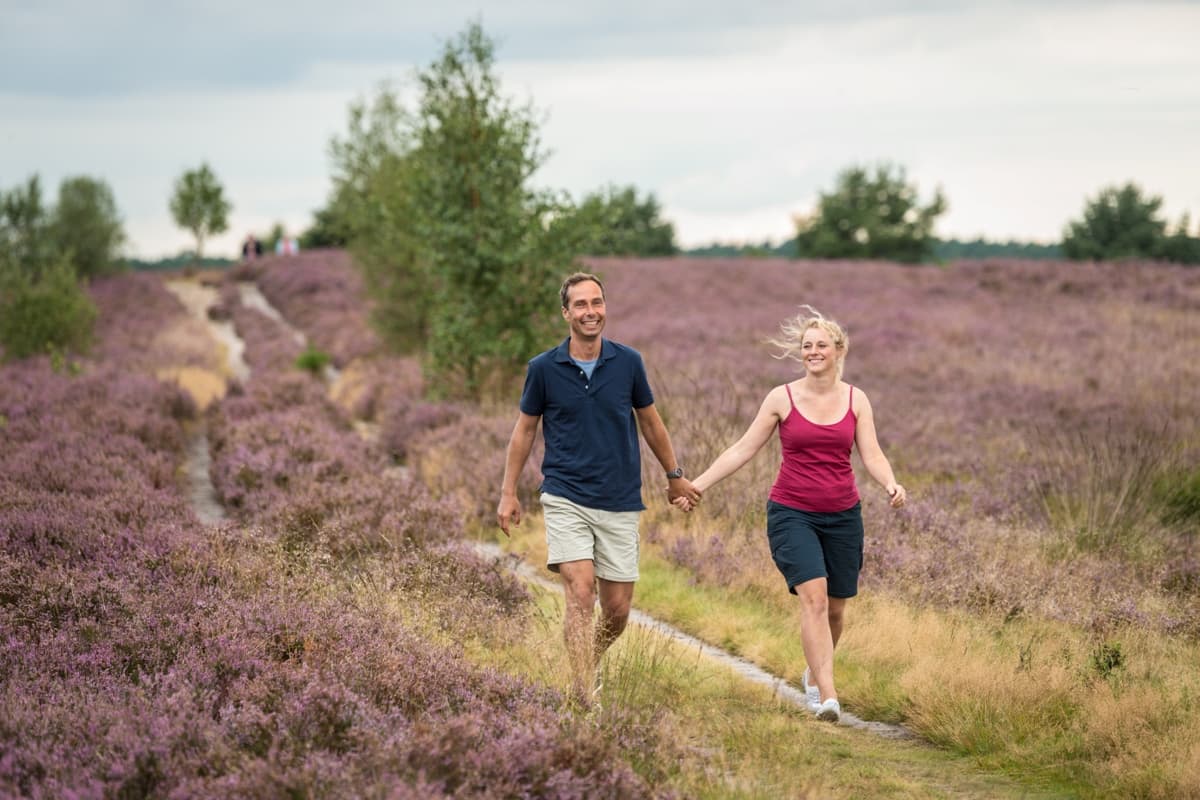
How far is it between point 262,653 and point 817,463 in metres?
3.05

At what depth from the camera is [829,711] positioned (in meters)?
5.94

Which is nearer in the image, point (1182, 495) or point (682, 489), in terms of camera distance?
point (682, 489)

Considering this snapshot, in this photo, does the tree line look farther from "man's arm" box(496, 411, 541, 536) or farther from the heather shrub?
"man's arm" box(496, 411, 541, 536)

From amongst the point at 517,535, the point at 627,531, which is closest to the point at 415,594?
the point at 627,531

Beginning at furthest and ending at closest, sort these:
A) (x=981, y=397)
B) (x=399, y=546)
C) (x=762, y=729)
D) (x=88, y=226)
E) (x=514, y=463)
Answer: (x=88, y=226) → (x=981, y=397) → (x=399, y=546) → (x=514, y=463) → (x=762, y=729)

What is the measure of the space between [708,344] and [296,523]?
16276 mm

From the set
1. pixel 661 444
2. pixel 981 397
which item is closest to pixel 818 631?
pixel 661 444

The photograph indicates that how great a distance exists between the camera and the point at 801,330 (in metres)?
6.29

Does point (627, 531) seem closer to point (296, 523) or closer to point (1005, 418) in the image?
point (296, 523)

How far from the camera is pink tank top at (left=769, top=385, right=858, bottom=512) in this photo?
234 inches

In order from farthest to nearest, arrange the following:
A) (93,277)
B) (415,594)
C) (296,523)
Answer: (93,277) → (296,523) → (415,594)

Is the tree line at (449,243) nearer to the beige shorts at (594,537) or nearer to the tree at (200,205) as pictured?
the beige shorts at (594,537)

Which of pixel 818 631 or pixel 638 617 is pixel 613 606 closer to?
pixel 818 631

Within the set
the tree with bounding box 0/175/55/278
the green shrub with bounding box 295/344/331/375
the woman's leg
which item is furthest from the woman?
the tree with bounding box 0/175/55/278
